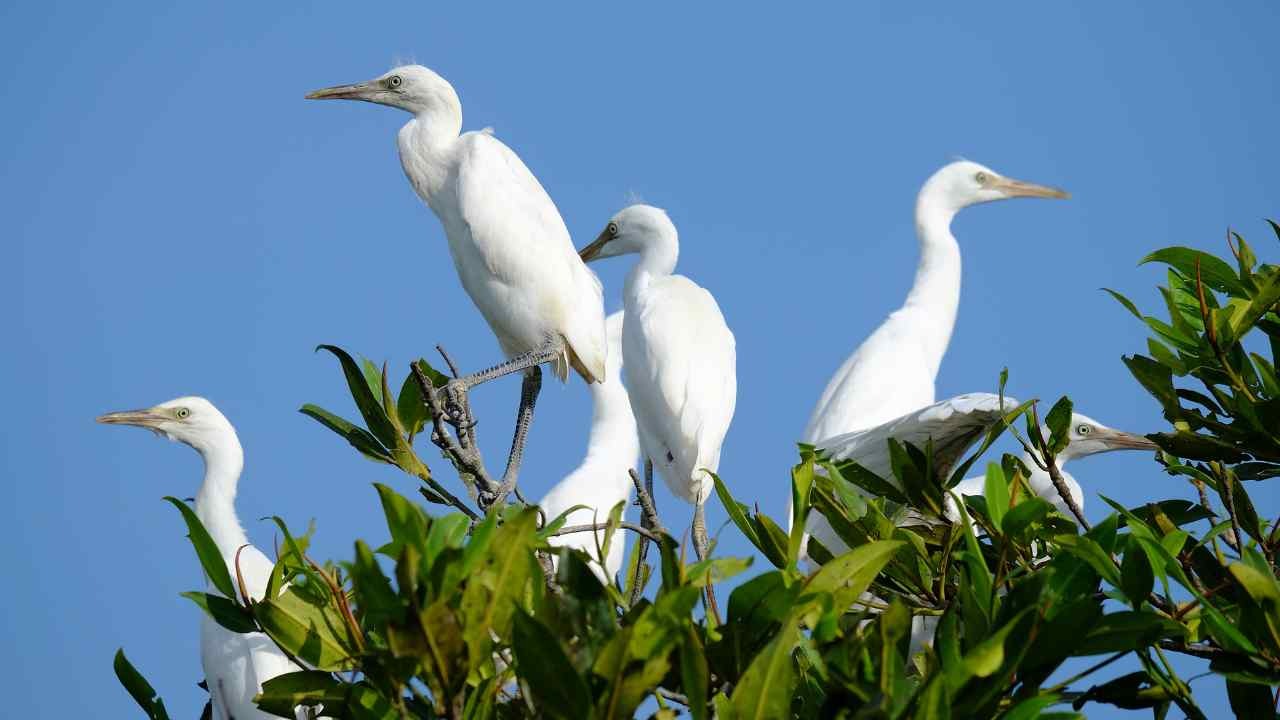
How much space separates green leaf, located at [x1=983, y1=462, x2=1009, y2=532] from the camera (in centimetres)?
195

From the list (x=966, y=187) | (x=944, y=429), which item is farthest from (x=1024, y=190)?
(x=944, y=429)

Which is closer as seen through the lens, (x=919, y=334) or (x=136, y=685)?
(x=136, y=685)

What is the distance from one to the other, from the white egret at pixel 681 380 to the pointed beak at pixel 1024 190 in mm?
2941

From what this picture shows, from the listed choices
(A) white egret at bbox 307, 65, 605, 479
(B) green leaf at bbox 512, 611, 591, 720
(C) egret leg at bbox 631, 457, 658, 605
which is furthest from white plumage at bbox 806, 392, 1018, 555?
(A) white egret at bbox 307, 65, 605, 479

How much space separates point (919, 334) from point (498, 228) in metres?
2.12

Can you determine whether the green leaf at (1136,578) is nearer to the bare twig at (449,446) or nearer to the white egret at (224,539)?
the bare twig at (449,446)

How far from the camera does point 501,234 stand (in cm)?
550

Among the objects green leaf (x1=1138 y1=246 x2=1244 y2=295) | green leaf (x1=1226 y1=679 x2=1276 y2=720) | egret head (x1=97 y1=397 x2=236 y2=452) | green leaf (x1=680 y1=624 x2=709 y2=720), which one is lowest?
green leaf (x1=1226 y1=679 x2=1276 y2=720)

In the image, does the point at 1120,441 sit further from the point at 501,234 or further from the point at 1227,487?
the point at 1227,487

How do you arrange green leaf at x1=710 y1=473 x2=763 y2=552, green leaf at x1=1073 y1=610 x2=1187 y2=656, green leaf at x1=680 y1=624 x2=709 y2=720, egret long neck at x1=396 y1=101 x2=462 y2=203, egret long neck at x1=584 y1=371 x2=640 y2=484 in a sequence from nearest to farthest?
green leaf at x1=680 y1=624 x2=709 y2=720 → green leaf at x1=1073 y1=610 x2=1187 y2=656 → green leaf at x1=710 y1=473 x2=763 y2=552 → egret long neck at x1=396 y1=101 x2=462 y2=203 → egret long neck at x1=584 y1=371 x2=640 y2=484

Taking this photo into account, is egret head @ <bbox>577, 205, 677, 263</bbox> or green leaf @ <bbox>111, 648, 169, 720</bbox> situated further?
egret head @ <bbox>577, 205, 677, 263</bbox>

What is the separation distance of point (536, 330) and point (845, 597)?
3845 millimetres

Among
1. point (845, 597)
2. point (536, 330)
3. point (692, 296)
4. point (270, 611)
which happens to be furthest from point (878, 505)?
point (692, 296)

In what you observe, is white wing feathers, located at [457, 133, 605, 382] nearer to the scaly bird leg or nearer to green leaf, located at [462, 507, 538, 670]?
the scaly bird leg
